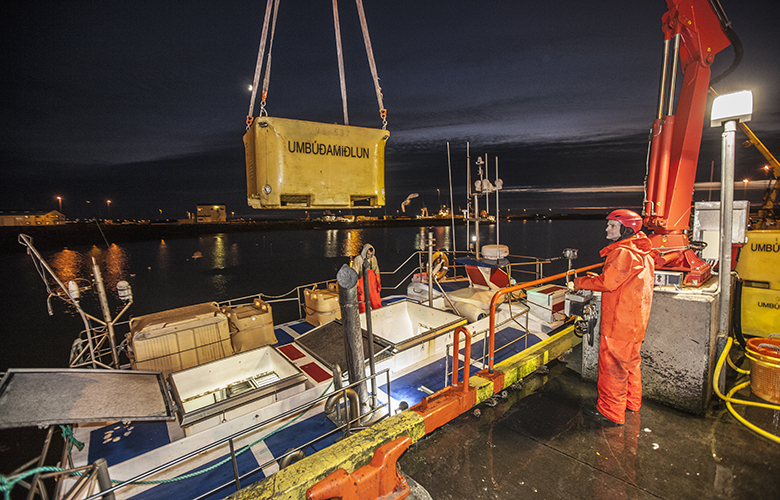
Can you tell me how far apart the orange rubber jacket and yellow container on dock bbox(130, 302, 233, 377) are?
6.24 meters

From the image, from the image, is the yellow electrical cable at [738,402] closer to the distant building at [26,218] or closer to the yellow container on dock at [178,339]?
the yellow container on dock at [178,339]

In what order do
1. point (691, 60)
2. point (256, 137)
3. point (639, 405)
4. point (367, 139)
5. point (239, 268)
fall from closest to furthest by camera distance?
point (256, 137), point (367, 139), point (639, 405), point (691, 60), point (239, 268)

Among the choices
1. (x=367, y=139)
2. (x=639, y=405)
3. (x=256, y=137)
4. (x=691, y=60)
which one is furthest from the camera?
(x=691, y=60)

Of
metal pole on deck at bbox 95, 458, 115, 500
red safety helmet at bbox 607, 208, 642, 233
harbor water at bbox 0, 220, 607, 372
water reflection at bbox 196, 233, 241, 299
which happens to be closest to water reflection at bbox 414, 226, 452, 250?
harbor water at bbox 0, 220, 607, 372

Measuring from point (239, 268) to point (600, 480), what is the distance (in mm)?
54491

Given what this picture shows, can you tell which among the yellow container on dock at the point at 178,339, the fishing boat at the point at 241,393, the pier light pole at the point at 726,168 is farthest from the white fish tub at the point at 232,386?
the pier light pole at the point at 726,168

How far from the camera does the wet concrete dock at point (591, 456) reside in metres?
2.87

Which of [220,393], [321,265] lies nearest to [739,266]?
[220,393]

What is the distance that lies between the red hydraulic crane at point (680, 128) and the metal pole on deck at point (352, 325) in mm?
4980

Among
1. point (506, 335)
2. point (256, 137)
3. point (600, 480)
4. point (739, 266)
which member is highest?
point (256, 137)

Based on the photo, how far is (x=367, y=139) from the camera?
2.96 metres

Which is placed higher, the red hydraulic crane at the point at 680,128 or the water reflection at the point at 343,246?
the red hydraulic crane at the point at 680,128

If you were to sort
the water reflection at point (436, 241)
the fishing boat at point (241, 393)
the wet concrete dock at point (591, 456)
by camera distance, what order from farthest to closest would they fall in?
the water reflection at point (436, 241)
the wet concrete dock at point (591, 456)
the fishing boat at point (241, 393)

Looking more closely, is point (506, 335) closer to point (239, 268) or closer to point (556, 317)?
point (556, 317)
